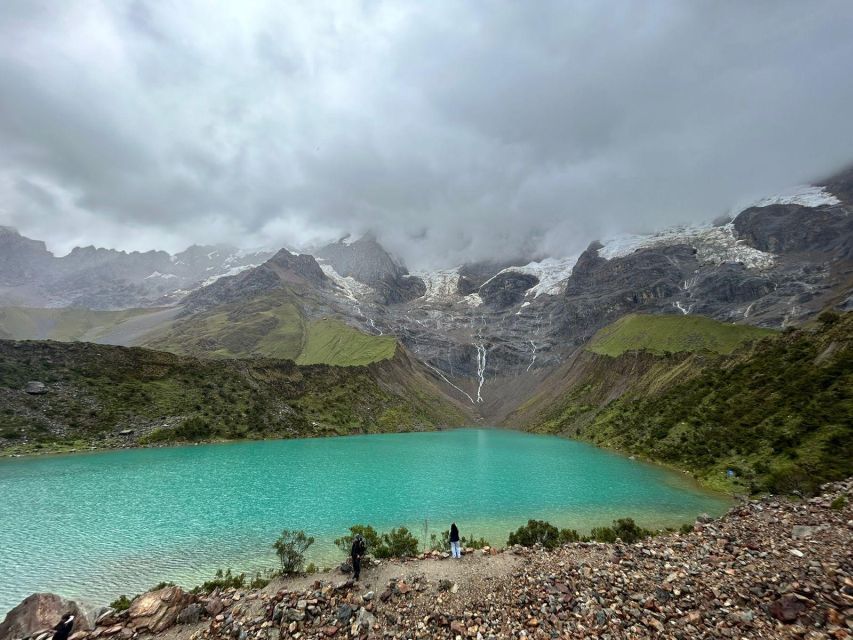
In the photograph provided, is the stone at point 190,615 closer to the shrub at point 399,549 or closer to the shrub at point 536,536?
the shrub at point 399,549

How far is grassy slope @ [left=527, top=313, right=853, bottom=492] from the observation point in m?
36.0

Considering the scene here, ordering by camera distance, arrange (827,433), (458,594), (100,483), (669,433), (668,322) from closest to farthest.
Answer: (458,594) < (827,433) < (100,483) < (669,433) < (668,322)

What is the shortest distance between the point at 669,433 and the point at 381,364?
12390cm

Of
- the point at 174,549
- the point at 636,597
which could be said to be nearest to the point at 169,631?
the point at 174,549

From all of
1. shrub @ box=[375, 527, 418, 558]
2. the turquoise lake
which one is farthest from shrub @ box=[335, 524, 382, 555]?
the turquoise lake

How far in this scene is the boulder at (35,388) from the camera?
3280 inches

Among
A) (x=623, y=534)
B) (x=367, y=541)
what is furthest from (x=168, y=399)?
(x=623, y=534)

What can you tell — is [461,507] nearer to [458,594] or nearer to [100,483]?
[458,594]

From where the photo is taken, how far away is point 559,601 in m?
14.4

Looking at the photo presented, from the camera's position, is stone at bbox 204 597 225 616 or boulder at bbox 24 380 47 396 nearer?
stone at bbox 204 597 225 616

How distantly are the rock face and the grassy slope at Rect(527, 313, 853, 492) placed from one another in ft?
139

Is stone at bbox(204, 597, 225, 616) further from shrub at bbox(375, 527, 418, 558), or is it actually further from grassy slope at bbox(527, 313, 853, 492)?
grassy slope at bbox(527, 313, 853, 492)

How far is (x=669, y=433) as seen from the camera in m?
67.8

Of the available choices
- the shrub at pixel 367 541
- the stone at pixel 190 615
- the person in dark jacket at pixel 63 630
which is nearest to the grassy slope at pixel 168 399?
the shrub at pixel 367 541
